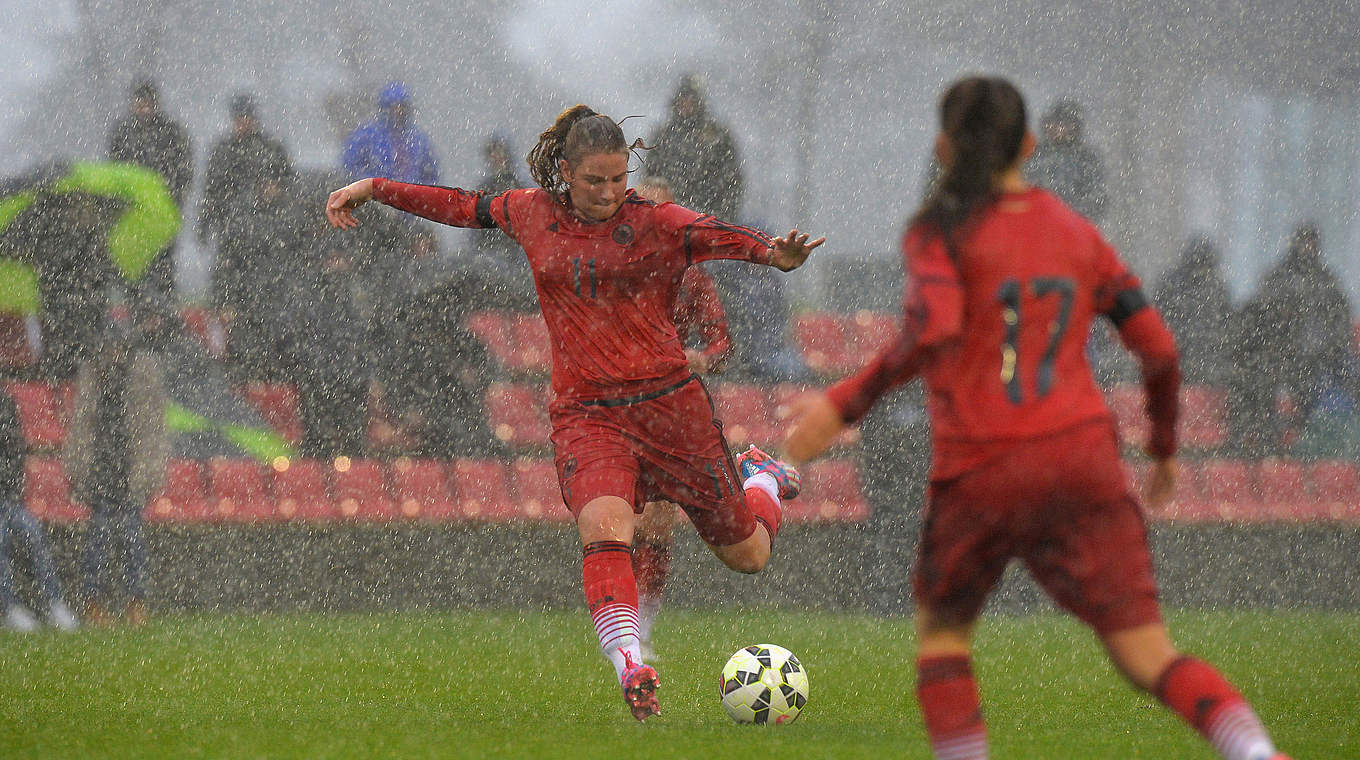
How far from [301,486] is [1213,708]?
7588mm

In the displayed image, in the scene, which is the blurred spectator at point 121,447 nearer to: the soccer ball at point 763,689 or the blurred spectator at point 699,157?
the blurred spectator at point 699,157

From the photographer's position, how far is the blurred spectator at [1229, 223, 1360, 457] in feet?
35.2

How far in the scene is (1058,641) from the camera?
834 centimetres

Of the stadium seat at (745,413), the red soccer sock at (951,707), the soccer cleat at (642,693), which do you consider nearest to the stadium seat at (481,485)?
the stadium seat at (745,413)

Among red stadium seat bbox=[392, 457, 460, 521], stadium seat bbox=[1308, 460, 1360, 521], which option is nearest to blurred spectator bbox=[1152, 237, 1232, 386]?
stadium seat bbox=[1308, 460, 1360, 521]

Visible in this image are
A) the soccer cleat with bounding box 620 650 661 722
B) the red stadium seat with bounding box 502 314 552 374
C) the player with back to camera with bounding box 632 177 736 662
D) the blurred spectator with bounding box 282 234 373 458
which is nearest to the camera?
the soccer cleat with bounding box 620 650 661 722

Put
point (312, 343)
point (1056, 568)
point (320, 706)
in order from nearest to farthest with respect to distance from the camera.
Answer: point (1056, 568) → point (320, 706) → point (312, 343)

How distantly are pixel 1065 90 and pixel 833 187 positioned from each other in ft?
6.20

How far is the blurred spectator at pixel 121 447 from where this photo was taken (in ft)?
28.6

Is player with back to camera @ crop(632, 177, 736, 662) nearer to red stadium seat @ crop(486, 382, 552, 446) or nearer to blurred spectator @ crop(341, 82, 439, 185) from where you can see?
red stadium seat @ crop(486, 382, 552, 446)

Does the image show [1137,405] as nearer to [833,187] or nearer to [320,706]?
[833,187]

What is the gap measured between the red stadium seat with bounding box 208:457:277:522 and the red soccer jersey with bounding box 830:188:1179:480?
7.07m

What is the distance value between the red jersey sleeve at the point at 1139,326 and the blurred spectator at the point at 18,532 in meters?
6.61

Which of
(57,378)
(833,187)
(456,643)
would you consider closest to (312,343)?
(57,378)
